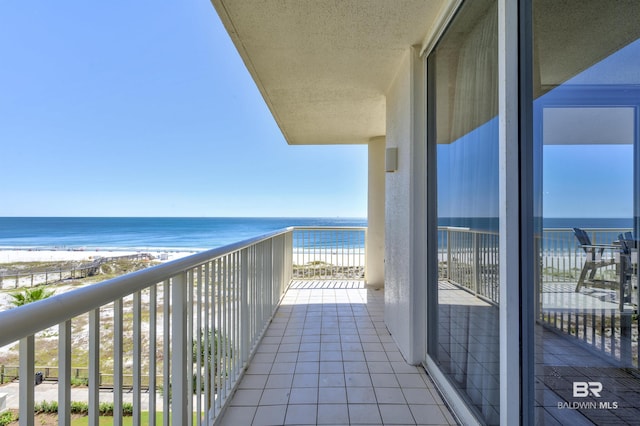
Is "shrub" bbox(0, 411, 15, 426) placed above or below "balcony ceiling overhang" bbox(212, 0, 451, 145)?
below

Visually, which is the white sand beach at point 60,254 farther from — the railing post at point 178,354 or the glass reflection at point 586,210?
the glass reflection at point 586,210

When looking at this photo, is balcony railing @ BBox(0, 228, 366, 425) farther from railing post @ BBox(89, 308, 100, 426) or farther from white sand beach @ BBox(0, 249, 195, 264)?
white sand beach @ BBox(0, 249, 195, 264)

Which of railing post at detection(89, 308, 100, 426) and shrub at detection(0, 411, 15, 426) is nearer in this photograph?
shrub at detection(0, 411, 15, 426)

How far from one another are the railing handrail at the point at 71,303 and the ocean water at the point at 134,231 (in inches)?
634

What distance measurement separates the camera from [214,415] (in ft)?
5.23

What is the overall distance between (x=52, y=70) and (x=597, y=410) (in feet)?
90.7

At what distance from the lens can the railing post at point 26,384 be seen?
1.76ft

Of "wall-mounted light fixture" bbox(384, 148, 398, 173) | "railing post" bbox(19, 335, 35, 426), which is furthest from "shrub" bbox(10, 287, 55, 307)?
"wall-mounted light fixture" bbox(384, 148, 398, 173)

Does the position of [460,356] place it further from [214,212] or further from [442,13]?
[214,212]

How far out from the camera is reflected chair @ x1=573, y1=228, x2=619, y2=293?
82 centimetres

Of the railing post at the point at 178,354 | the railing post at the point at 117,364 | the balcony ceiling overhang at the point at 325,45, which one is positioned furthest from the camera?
the balcony ceiling overhang at the point at 325,45
